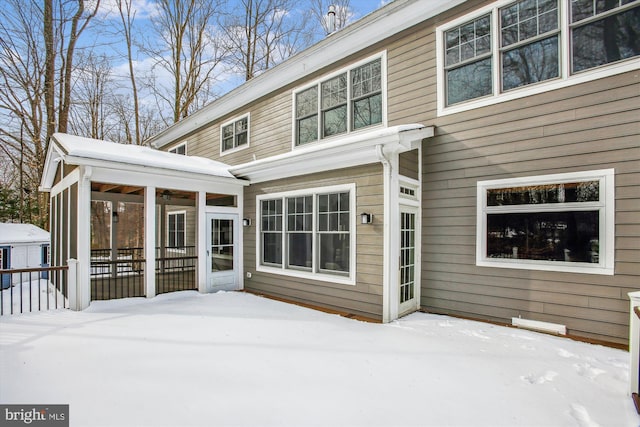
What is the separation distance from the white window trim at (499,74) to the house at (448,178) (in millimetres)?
19

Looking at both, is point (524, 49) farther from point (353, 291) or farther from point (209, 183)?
point (209, 183)

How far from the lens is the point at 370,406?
8.32ft

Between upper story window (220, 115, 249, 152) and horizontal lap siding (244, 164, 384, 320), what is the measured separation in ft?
10.5

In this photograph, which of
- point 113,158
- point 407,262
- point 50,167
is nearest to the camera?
point 407,262

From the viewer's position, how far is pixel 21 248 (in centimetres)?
886

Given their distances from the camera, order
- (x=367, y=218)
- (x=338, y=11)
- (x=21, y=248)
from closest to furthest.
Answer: (x=367, y=218), (x=21, y=248), (x=338, y=11)

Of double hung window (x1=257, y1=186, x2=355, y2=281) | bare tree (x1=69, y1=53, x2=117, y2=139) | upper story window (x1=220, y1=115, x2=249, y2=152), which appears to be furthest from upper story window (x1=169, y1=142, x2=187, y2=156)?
double hung window (x1=257, y1=186, x2=355, y2=281)

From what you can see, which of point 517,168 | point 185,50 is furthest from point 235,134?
point 185,50

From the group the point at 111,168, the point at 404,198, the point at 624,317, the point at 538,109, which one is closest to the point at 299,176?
the point at 404,198

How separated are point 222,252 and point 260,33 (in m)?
11.9

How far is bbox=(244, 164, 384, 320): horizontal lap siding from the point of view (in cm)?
491

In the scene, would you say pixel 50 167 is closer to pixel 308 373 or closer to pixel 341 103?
pixel 341 103

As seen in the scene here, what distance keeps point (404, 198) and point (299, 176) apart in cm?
211

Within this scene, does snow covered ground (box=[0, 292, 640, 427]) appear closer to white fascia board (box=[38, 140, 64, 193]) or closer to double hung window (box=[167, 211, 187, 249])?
white fascia board (box=[38, 140, 64, 193])
